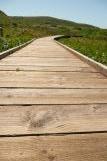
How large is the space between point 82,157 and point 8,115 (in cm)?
94

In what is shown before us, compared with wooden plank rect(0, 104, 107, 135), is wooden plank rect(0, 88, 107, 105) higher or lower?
higher

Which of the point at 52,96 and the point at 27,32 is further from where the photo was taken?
the point at 27,32

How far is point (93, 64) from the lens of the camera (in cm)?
624

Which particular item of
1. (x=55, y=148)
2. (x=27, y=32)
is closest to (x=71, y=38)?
(x=27, y=32)

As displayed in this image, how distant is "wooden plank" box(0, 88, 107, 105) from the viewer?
3.22m

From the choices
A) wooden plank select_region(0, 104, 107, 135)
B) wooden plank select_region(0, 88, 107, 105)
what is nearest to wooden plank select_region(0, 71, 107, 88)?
wooden plank select_region(0, 88, 107, 105)

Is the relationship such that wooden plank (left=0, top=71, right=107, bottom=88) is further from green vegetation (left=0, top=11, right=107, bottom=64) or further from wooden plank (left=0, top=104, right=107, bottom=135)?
green vegetation (left=0, top=11, right=107, bottom=64)

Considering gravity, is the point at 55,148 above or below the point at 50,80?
below

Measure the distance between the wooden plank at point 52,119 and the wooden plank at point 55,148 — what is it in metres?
0.14

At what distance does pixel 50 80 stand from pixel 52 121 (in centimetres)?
205

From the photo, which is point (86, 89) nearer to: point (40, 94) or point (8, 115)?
point (40, 94)

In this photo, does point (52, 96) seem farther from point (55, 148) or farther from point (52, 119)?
point (55, 148)

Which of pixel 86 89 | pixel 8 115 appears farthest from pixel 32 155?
pixel 86 89

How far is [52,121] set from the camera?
2609 millimetres
